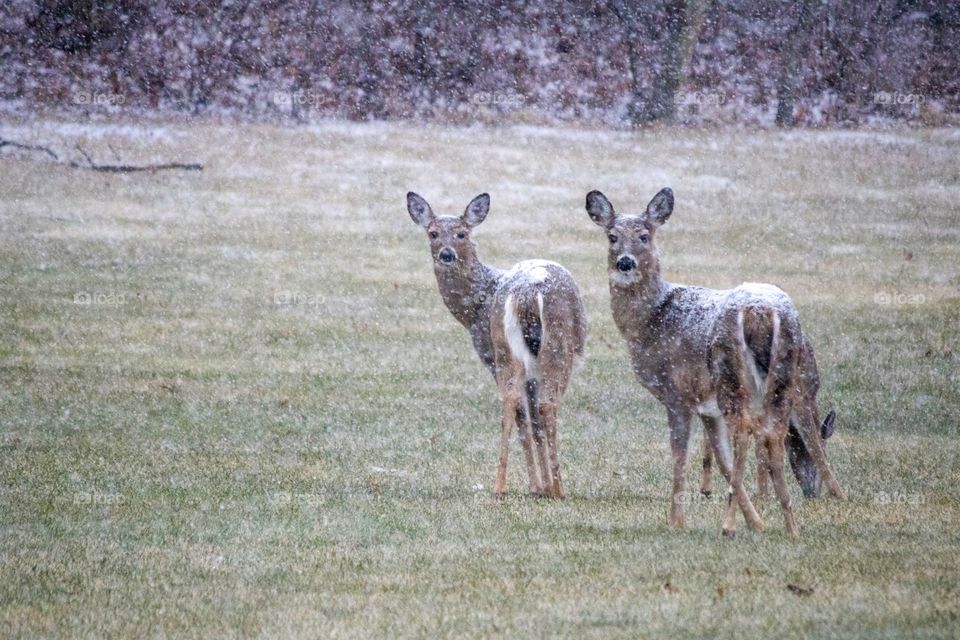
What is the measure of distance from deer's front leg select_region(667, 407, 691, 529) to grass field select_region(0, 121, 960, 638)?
1.02ft

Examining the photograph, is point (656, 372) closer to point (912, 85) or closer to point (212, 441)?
point (212, 441)

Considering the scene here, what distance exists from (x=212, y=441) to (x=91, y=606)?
5.05 meters

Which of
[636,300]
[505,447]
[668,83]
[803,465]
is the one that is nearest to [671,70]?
[668,83]

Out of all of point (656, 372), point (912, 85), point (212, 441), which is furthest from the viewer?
point (912, 85)

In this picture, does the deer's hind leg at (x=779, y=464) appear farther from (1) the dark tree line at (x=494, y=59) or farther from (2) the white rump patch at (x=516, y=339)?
(1) the dark tree line at (x=494, y=59)

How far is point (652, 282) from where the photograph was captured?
31.0 ft

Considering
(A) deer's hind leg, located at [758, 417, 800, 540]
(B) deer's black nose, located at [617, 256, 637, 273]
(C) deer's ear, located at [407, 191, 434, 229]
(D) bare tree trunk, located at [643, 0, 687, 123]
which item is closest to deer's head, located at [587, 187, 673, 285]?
(B) deer's black nose, located at [617, 256, 637, 273]

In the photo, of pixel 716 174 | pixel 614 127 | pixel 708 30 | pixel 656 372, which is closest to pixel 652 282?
pixel 656 372

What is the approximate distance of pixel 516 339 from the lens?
9.86 metres

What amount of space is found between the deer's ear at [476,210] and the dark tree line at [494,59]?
19.2m

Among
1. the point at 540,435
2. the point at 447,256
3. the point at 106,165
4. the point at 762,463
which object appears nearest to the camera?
the point at 762,463

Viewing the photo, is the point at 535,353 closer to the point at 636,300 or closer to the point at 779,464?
the point at 636,300

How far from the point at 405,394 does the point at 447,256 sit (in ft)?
12.0

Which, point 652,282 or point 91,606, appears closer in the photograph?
point 91,606
